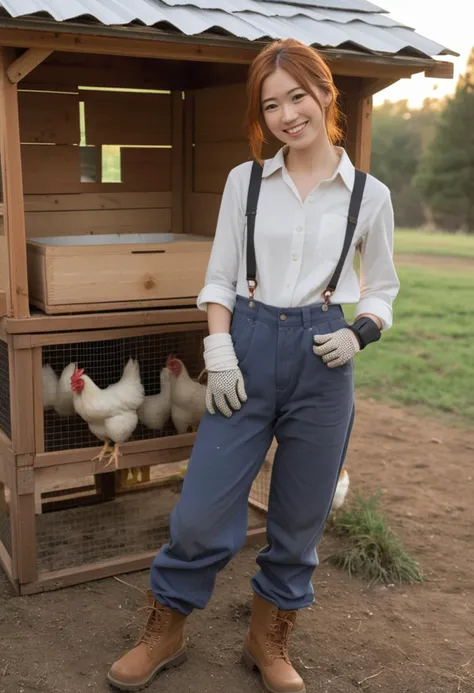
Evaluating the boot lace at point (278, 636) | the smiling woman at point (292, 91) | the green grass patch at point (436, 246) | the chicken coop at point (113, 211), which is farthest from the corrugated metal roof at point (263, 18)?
the green grass patch at point (436, 246)

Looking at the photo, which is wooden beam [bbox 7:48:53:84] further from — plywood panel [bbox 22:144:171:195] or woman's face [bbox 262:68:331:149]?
plywood panel [bbox 22:144:171:195]

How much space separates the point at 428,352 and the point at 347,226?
19.4 feet

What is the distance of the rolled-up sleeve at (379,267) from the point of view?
2.70 metres

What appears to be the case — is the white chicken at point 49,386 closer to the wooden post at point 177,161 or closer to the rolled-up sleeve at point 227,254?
the rolled-up sleeve at point 227,254

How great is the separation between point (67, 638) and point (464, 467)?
9.61 feet

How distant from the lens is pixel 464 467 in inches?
203

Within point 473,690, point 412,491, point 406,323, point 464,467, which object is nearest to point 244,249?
point 473,690

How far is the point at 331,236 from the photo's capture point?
2627 millimetres

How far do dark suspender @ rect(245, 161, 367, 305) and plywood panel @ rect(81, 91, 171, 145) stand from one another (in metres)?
1.83

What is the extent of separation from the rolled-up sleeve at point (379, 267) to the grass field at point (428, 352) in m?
3.67

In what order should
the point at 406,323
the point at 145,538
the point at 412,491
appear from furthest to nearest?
the point at 406,323, the point at 412,491, the point at 145,538

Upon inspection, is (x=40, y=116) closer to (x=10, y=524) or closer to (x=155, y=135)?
(x=155, y=135)

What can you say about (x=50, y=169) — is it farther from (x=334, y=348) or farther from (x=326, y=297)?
(x=334, y=348)

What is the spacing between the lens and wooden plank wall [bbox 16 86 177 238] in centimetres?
407
